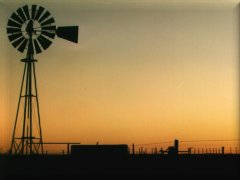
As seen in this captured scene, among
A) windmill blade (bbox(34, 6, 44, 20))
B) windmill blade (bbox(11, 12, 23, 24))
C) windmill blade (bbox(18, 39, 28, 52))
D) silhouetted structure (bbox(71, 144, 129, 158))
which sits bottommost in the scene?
silhouetted structure (bbox(71, 144, 129, 158))

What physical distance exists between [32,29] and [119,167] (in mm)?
3493

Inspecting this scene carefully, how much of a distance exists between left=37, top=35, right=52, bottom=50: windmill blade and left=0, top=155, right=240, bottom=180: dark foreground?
2370 mm

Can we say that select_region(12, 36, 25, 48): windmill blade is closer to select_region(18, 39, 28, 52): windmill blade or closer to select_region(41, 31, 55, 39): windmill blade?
select_region(18, 39, 28, 52): windmill blade

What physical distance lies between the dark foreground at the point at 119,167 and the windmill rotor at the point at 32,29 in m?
2.37

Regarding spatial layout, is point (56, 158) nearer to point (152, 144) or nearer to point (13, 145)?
point (13, 145)

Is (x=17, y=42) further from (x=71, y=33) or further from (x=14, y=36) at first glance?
(x=71, y=33)

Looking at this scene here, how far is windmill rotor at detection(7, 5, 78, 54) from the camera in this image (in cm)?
892

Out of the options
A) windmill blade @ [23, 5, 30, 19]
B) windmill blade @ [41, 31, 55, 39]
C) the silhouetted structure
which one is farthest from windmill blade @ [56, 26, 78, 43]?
the silhouetted structure

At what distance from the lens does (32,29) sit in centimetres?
920

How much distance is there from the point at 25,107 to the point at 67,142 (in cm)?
115

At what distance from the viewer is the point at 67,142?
907 cm

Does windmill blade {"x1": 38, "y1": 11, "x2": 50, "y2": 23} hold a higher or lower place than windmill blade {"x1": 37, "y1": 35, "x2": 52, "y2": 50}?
higher

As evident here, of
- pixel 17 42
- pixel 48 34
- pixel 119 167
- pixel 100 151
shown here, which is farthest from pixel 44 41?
pixel 119 167

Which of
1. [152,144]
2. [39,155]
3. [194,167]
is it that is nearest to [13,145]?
[39,155]
